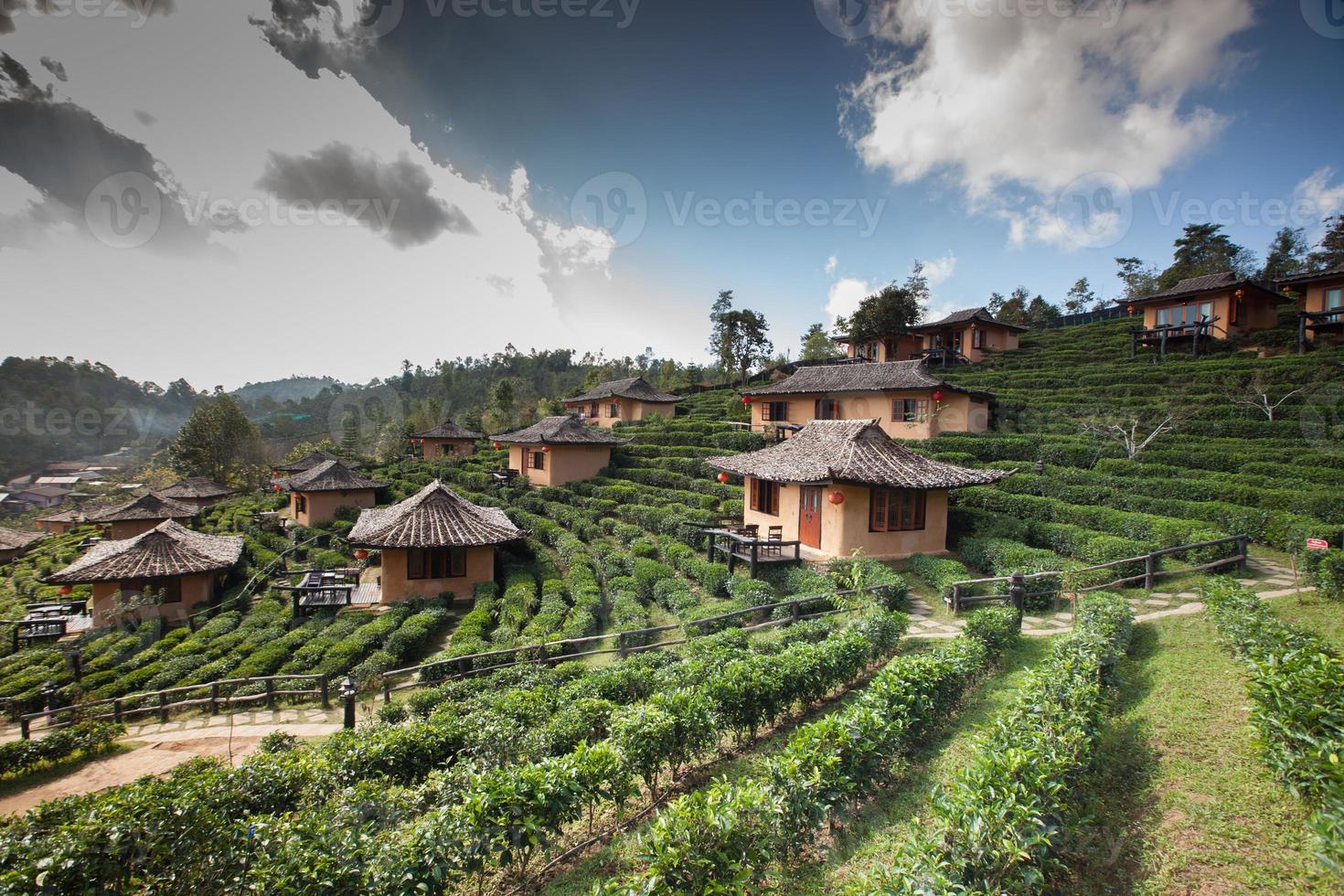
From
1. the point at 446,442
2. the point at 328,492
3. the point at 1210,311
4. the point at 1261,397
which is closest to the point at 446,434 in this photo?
the point at 446,442

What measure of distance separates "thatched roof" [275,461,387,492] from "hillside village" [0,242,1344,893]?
0.31 meters

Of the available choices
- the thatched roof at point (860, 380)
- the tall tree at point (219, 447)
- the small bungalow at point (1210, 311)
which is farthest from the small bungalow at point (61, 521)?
the small bungalow at point (1210, 311)

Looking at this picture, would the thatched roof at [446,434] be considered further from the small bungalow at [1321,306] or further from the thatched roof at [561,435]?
the small bungalow at [1321,306]

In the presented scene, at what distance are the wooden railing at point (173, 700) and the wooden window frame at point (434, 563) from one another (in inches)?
224

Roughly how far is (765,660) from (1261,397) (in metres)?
29.6

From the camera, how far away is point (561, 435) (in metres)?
30.9

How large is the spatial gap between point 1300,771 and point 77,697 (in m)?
22.9

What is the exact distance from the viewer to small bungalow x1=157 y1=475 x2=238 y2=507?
40.4 meters

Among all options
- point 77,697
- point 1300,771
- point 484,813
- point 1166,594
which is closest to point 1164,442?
point 1166,594

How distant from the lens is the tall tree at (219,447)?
4991 centimetres

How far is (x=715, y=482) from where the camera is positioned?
84.0 ft

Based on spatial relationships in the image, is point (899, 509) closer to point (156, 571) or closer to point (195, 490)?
point (156, 571)

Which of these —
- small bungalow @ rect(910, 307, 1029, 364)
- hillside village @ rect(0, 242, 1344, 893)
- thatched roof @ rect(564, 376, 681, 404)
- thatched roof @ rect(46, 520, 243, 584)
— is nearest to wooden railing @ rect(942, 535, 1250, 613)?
hillside village @ rect(0, 242, 1344, 893)

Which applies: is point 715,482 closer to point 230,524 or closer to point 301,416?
point 230,524
